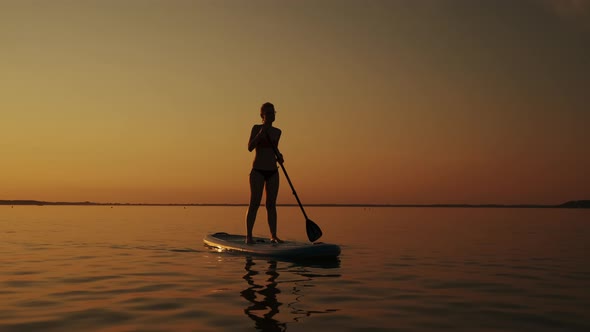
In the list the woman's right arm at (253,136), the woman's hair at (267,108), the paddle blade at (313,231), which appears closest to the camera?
the woman's right arm at (253,136)

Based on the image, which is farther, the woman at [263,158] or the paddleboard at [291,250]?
the woman at [263,158]

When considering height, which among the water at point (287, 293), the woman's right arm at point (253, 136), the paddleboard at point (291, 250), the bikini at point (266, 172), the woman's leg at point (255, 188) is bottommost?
the water at point (287, 293)

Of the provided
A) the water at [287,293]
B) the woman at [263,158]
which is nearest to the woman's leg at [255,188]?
the woman at [263,158]

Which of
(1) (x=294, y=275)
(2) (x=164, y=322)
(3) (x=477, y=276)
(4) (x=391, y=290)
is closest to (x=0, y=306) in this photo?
(2) (x=164, y=322)

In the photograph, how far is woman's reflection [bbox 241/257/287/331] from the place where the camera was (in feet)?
18.0

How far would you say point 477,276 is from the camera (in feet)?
31.8

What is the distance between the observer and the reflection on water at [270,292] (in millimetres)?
5757

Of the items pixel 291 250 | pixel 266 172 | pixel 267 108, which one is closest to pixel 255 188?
pixel 266 172

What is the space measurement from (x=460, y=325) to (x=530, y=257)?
8800 millimetres

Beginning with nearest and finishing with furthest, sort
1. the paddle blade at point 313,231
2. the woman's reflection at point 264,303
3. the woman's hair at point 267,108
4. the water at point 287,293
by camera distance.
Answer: the woman's reflection at point 264,303 → the water at point 287,293 → the woman's hair at point 267,108 → the paddle blade at point 313,231

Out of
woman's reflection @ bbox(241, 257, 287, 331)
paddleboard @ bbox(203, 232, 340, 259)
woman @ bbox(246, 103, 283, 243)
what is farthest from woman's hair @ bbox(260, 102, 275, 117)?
woman's reflection @ bbox(241, 257, 287, 331)

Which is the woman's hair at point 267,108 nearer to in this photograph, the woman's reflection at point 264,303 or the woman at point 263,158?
the woman at point 263,158

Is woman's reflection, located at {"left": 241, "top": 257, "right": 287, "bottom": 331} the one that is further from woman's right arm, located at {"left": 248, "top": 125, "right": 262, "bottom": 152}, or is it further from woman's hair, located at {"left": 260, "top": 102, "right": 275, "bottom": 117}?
woman's hair, located at {"left": 260, "top": 102, "right": 275, "bottom": 117}

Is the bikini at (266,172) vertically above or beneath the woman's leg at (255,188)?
above
